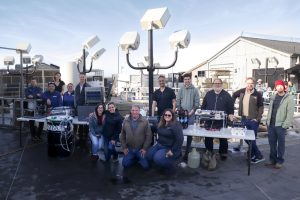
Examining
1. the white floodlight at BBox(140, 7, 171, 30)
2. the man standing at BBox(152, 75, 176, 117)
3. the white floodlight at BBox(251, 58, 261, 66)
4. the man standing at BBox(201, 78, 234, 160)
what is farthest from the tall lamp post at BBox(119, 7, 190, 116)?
the white floodlight at BBox(251, 58, 261, 66)

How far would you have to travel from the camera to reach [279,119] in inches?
207

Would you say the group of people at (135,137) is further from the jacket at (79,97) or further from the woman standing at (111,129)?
the jacket at (79,97)

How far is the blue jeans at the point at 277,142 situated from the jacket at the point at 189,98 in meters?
1.40

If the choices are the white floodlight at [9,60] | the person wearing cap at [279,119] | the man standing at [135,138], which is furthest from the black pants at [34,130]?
the white floodlight at [9,60]

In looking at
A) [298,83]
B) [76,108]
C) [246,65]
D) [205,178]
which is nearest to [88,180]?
[205,178]

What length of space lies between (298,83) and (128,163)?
2021 cm

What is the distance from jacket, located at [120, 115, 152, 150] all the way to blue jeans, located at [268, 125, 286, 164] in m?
2.08

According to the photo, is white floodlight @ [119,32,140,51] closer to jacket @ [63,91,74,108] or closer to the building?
jacket @ [63,91,74,108]

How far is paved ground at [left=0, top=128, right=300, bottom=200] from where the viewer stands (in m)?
4.29

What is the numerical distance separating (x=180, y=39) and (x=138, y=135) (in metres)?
2.12

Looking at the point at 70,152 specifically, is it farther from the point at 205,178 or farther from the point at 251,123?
the point at 251,123

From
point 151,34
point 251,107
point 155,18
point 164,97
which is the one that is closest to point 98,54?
point 151,34

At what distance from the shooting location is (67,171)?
17.3ft

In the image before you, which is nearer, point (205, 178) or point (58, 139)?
point (205, 178)
